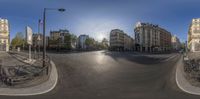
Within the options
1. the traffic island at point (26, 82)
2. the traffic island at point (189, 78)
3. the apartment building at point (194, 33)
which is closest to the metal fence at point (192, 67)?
the traffic island at point (189, 78)

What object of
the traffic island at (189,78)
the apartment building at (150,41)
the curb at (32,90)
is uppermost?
the apartment building at (150,41)

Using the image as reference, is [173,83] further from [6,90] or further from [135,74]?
[6,90]

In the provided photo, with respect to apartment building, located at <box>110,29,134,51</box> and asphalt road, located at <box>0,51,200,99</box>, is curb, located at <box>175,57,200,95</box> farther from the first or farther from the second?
apartment building, located at <box>110,29,134,51</box>

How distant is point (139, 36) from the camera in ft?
75.5

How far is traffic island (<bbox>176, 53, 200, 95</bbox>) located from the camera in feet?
59.6

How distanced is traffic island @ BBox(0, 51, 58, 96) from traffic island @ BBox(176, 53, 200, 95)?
1031cm

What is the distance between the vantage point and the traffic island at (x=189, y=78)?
18.2 meters

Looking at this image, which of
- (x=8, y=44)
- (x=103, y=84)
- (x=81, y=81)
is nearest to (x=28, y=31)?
(x=8, y=44)

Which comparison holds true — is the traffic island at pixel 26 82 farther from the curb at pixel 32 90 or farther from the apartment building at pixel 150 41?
the apartment building at pixel 150 41

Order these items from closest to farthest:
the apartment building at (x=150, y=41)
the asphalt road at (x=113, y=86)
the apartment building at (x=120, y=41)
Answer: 1. the asphalt road at (x=113, y=86)
2. the apartment building at (x=120, y=41)
3. the apartment building at (x=150, y=41)

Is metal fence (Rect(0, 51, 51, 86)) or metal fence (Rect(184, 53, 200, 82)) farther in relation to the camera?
metal fence (Rect(184, 53, 200, 82))

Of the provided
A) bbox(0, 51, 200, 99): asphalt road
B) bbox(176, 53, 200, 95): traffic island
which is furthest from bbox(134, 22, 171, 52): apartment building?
bbox(176, 53, 200, 95): traffic island

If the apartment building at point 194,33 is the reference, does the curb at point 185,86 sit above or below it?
below

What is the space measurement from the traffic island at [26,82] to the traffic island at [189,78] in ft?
33.8
